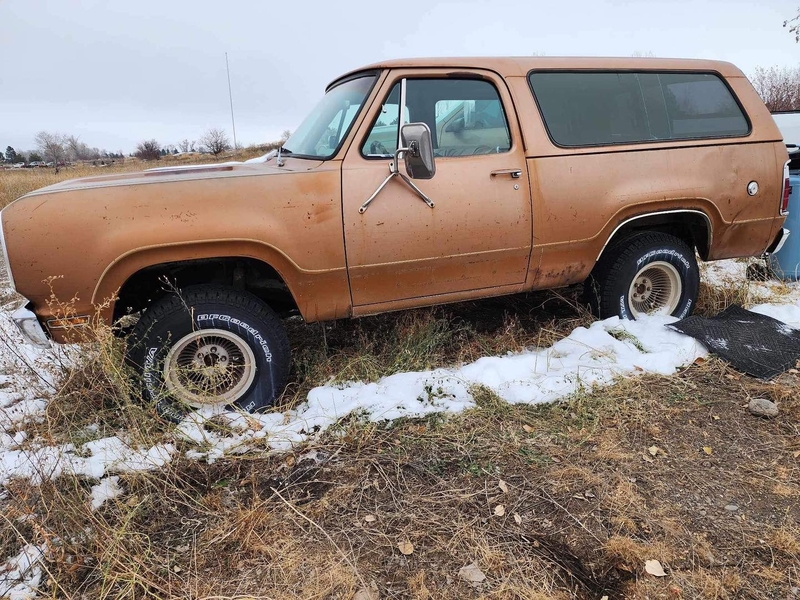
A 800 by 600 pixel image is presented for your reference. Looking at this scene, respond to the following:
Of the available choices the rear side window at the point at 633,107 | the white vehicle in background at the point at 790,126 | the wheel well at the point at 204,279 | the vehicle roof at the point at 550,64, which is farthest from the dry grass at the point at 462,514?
the white vehicle in background at the point at 790,126

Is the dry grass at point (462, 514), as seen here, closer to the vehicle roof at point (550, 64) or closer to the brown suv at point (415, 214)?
the brown suv at point (415, 214)

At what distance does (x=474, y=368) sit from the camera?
3.36m

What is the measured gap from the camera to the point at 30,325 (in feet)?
8.59

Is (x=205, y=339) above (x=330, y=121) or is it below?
below

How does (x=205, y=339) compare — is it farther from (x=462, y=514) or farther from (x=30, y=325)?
(x=462, y=514)

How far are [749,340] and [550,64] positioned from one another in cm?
241

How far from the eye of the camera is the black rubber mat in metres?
3.30

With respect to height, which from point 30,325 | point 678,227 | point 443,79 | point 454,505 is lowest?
point 454,505

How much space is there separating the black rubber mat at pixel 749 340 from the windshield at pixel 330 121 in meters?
2.79

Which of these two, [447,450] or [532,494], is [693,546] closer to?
[532,494]

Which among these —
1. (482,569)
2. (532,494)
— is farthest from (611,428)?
(482,569)

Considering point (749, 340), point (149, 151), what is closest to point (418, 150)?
point (749, 340)

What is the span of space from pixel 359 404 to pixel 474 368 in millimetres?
850

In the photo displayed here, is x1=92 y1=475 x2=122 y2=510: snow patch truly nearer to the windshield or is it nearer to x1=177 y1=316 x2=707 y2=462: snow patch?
x1=177 y1=316 x2=707 y2=462: snow patch
